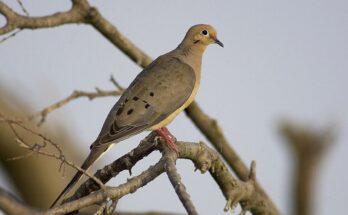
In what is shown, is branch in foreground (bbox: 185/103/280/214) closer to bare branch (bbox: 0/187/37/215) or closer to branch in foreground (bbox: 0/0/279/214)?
branch in foreground (bbox: 0/0/279/214)

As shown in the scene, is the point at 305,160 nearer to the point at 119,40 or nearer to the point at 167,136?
the point at 167,136

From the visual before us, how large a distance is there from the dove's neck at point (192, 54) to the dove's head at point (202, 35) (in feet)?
0.20

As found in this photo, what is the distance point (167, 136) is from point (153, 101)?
0.80m

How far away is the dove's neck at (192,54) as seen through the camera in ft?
22.8

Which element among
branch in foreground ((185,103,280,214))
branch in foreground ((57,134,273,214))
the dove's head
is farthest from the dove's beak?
branch in foreground ((57,134,273,214))

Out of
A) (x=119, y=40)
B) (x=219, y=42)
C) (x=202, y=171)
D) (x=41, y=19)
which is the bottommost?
(x=202, y=171)

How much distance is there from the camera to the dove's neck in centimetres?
694

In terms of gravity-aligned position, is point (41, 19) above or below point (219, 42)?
above

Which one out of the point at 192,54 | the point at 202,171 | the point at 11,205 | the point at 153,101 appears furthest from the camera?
the point at 192,54

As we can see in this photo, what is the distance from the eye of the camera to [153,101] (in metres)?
6.13

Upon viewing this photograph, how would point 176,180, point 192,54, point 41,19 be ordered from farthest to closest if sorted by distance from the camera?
1. point 192,54
2. point 41,19
3. point 176,180

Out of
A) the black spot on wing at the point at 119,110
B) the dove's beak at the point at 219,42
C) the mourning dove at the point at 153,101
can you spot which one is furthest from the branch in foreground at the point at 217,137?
the black spot on wing at the point at 119,110

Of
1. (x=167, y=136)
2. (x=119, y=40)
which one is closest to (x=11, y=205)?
(x=167, y=136)

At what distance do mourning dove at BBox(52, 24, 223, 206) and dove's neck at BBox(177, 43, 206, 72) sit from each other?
0.01 metres
